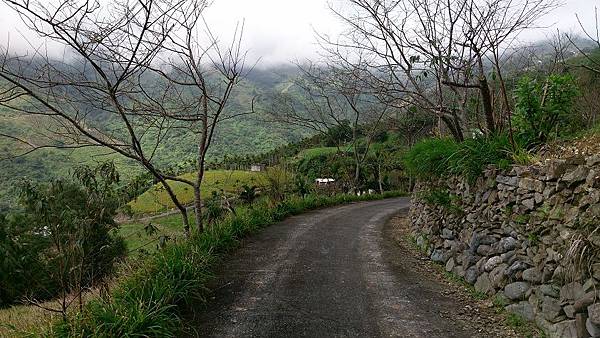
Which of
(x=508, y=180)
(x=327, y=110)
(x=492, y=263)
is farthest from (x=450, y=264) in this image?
(x=327, y=110)

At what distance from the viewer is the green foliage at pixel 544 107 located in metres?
5.43

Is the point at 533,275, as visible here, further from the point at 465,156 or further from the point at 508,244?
the point at 465,156

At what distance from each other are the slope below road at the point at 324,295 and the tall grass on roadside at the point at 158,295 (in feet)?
0.88

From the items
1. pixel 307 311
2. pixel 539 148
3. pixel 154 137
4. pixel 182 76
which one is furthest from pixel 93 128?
pixel 539 148

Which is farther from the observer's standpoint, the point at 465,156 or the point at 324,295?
the point at 465,156

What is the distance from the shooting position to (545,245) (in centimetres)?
409

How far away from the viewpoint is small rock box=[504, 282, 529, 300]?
4.24 metres

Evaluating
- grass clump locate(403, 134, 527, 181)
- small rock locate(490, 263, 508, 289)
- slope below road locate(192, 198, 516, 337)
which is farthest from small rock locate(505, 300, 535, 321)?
grass clump locate(403, 134, 527, 181)

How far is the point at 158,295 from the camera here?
4375 millimetres

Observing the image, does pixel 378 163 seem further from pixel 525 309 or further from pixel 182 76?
pixel 525 309

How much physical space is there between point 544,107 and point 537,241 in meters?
2.22

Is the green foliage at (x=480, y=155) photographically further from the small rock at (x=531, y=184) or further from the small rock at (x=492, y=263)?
the small rock at (x=492, y=263)

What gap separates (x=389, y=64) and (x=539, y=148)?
4.86 metres

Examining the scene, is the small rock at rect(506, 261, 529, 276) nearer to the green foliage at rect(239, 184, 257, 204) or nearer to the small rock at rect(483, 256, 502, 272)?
the small rock at rect(483, 256, 502, 272)
